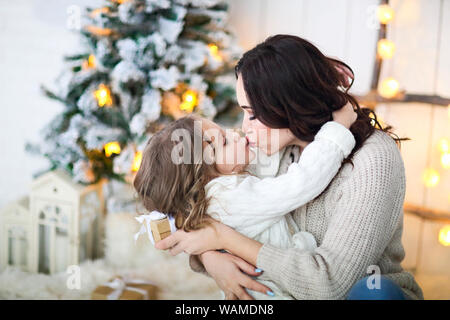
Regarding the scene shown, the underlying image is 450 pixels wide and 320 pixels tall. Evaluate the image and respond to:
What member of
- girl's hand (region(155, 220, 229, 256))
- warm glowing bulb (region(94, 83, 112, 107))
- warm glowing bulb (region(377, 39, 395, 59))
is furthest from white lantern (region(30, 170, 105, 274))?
warm glowing bulb (region(377, 39, 395, 59))

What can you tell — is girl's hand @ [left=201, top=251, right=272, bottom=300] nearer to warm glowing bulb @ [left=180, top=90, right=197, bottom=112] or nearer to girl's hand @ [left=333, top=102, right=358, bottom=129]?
girl's hand @ [left=333, top=102, right=358, bottom=129]

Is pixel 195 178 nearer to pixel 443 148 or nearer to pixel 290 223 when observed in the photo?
pixel 290 223

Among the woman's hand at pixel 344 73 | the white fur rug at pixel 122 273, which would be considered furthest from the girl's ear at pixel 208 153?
the white fur rug at pixel 122 273

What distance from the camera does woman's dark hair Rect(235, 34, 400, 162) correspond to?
1.02 m

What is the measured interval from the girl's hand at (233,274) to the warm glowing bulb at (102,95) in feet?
3.43

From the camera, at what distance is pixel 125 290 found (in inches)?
71.2

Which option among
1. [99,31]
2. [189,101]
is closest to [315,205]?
[189,101]

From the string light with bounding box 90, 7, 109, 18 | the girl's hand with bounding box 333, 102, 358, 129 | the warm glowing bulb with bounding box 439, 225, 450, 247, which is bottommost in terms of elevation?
the warm glowing bulb with bounding box 439, 225, 450, 247

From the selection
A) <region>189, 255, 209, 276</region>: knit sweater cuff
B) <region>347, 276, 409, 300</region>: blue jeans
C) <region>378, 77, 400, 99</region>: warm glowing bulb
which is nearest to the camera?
<region>347, 276, 409, 300</region>: blue jeans

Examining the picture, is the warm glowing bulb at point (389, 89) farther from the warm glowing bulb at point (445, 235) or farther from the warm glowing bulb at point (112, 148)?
the warm glowing bulb at point (112, 148)

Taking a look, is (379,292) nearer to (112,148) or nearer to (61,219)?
(112,148)

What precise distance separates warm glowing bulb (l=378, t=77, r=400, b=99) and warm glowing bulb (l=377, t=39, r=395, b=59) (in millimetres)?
136
